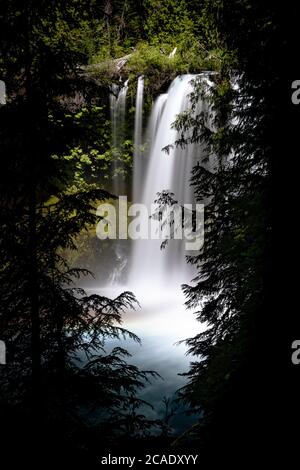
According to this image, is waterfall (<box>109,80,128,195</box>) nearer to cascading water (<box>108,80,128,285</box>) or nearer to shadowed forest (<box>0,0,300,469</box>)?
cascading water (<box>108,80,128,285</box>)

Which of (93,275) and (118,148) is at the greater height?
(118,148)

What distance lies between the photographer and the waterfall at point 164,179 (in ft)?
48.0

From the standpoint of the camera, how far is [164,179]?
1559 cm

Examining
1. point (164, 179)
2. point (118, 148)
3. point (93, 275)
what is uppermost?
point (118, 148)

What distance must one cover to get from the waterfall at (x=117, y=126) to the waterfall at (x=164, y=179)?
946 millimetres

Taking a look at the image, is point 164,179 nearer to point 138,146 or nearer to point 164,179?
point 164,179

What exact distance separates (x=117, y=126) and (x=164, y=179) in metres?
3.75

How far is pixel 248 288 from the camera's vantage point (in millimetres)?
4293

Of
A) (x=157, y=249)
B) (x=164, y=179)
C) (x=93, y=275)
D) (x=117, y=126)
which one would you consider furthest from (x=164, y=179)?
(x=93, y=275)

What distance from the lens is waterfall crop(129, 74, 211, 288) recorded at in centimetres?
1464

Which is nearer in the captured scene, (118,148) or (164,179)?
(164,179)

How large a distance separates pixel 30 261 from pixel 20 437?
6.16 ft

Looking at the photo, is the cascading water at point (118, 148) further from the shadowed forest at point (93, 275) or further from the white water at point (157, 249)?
the shadowed forest at point (93, 275)
